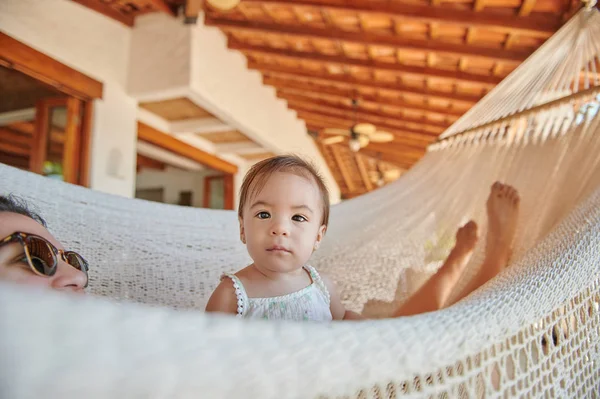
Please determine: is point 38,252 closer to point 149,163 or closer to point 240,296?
point 240,296

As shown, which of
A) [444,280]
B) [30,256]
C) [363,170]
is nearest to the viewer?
[30,256]

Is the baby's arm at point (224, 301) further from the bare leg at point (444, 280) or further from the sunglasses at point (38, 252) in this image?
the bare leg at point (444, 280)

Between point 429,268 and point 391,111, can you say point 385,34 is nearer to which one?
point 391,111

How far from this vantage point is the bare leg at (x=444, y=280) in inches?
36.3

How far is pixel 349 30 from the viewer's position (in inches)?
116

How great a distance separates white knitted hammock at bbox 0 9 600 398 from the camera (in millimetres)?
238

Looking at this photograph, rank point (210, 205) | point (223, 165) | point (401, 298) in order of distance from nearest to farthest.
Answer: point (401, 298)
point (223, 165)
point (210, 205)

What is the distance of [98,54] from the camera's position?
2758mm

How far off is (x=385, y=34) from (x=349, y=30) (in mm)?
239

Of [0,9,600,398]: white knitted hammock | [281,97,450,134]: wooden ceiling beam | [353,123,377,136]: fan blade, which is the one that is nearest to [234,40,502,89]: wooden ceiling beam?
[353,123,377,136]: fan blade

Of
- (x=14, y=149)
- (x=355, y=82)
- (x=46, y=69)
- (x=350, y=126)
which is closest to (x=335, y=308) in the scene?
(x=46, y=69)

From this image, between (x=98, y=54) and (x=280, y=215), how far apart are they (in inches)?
101

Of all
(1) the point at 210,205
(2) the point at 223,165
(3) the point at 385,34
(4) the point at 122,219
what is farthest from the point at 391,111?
(4) the point at 122,219

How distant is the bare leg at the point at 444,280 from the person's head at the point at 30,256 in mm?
643
